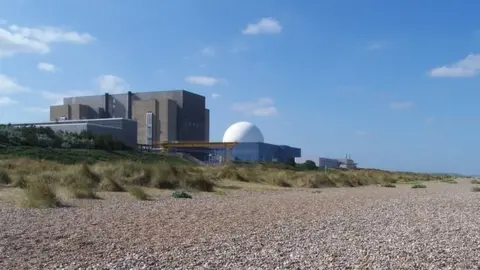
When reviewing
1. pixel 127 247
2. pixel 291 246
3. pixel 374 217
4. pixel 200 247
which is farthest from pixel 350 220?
pixel 127 247

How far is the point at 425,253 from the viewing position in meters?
7.83

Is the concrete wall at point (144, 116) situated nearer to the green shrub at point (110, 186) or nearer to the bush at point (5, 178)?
the bush at point (5, 178)

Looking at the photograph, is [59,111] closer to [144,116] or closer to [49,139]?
[144,116]

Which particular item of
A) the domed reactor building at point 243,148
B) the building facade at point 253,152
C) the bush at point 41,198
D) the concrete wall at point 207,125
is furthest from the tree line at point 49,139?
the concrete wall at point 207,125

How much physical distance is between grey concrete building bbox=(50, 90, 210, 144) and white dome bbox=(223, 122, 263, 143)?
33.4 feet

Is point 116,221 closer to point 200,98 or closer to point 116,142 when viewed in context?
point 116,142

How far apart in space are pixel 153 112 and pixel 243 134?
67.6ft

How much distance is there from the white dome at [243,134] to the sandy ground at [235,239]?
101079 millimetres

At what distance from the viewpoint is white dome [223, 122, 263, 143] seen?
381ft

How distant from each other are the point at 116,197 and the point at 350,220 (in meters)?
9.42

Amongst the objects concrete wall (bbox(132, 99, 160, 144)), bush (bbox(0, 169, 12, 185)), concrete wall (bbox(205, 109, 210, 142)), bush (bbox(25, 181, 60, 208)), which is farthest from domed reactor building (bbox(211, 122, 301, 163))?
bush (bbox(25, 181, 60, 208))

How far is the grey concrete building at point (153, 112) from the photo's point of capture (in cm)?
11875

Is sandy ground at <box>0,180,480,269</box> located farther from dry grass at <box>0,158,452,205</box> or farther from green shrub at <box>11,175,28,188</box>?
green shrub at <box>11,175,28,188</box>

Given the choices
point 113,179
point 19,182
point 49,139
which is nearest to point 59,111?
point 49,139
